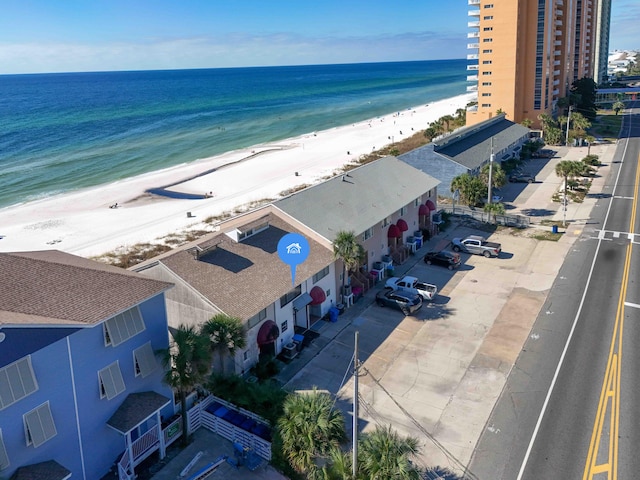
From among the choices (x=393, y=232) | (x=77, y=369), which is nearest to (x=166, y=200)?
(x=393, y=232)

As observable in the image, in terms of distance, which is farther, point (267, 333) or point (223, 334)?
point (267, 333)

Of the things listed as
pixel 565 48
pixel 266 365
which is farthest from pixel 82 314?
pixel 565 48

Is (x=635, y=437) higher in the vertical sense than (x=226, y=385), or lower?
lower

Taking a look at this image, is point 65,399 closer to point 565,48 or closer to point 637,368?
point 637,368

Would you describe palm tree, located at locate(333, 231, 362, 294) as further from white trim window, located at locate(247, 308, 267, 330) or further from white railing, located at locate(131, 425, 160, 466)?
white railing, located at locate(131, 425, 160, 466)

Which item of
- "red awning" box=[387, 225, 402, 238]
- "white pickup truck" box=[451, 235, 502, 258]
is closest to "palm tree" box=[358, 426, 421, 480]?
"red awning" box=[387, 225, 402, 238]

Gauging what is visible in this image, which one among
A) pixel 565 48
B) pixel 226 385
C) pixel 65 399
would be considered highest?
pixel 565 48

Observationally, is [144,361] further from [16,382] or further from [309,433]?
[309,433]
